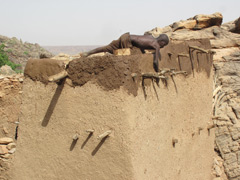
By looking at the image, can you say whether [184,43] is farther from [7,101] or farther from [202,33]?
[7,101]

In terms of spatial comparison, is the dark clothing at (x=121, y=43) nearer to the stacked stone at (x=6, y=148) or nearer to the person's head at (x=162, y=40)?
the person's head at (x=162, y=40)

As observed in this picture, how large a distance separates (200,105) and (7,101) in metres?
5.67

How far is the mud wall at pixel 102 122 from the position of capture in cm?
312

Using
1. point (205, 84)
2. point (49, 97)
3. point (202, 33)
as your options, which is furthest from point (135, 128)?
point (202, 33)

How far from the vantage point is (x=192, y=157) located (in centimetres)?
519

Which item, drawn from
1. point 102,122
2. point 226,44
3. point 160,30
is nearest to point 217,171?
point 226,44

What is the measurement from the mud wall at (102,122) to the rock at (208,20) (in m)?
6.06

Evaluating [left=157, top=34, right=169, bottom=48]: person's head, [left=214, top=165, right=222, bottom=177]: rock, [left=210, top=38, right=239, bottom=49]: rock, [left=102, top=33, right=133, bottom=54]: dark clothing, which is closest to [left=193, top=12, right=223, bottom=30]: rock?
[left=210, top=38, right=239, bottom=49]: rock

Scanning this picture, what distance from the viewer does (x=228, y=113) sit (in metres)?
8.15

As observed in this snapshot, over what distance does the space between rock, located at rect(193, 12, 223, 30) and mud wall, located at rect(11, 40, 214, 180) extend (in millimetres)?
6057

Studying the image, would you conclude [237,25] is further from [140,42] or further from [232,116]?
[140,42]

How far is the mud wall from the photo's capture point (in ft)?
10.2

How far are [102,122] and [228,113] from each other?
5993 millimetres

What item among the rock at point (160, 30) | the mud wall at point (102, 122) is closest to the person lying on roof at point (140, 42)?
the mud wall at point (102, 122)
